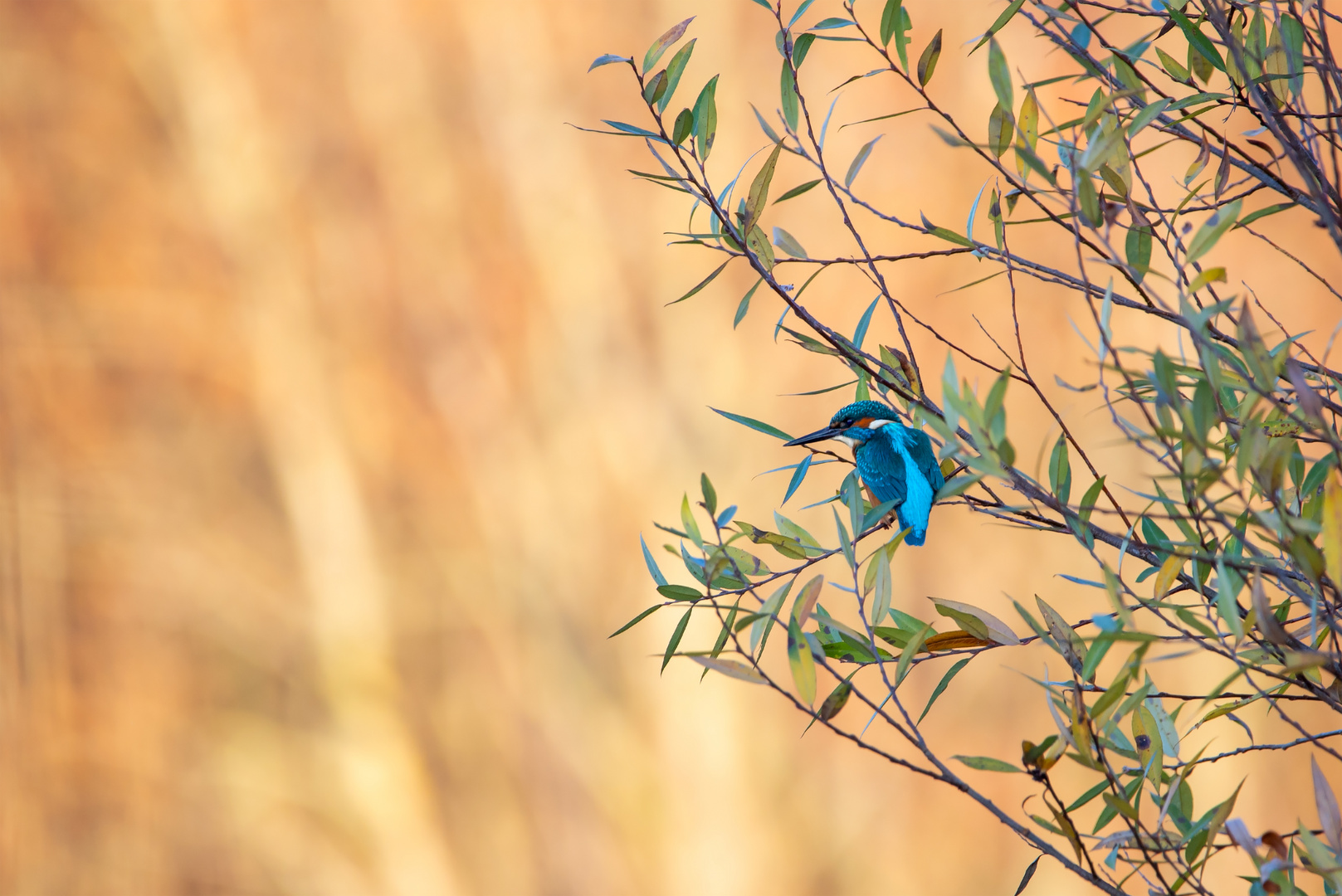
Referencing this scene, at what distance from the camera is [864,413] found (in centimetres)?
106

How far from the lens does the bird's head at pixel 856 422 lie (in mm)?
1047

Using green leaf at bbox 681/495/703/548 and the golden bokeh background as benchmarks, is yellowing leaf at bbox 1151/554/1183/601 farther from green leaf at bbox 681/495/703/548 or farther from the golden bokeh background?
the golden bokeh background

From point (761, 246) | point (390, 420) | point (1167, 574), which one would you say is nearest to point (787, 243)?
point (761, 246)

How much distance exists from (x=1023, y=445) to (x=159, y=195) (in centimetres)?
347

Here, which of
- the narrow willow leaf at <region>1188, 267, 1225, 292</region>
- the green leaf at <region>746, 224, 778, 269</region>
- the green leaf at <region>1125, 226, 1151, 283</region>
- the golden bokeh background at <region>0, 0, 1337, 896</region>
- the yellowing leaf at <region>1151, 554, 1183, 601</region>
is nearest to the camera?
the narrow willow leaf at <region>1188, 267, 1225, 292</region>

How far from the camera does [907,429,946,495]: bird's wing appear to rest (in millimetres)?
1008

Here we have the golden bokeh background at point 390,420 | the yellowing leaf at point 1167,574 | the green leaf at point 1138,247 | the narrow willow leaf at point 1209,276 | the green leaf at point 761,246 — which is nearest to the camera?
the narrow willow leaf at point 1209,276

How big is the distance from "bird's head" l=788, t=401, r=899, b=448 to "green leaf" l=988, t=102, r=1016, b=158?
0.29 meters

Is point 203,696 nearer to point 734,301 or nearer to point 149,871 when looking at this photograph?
point 149,871

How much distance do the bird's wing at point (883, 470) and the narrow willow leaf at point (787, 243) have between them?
21 centimetres

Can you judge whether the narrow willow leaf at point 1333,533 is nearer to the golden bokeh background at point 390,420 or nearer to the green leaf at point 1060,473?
the green leaf at point 1060,473

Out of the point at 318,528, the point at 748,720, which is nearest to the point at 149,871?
the point at 318,528

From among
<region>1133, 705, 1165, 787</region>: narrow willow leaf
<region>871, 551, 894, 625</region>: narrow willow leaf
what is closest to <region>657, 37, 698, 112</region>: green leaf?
<region>871, 551, 894, 625</region>: narrow willow leaf

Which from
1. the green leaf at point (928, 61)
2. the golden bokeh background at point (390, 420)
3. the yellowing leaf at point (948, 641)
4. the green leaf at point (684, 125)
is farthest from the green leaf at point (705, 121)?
the golden bokeh background at point (390, 420)
